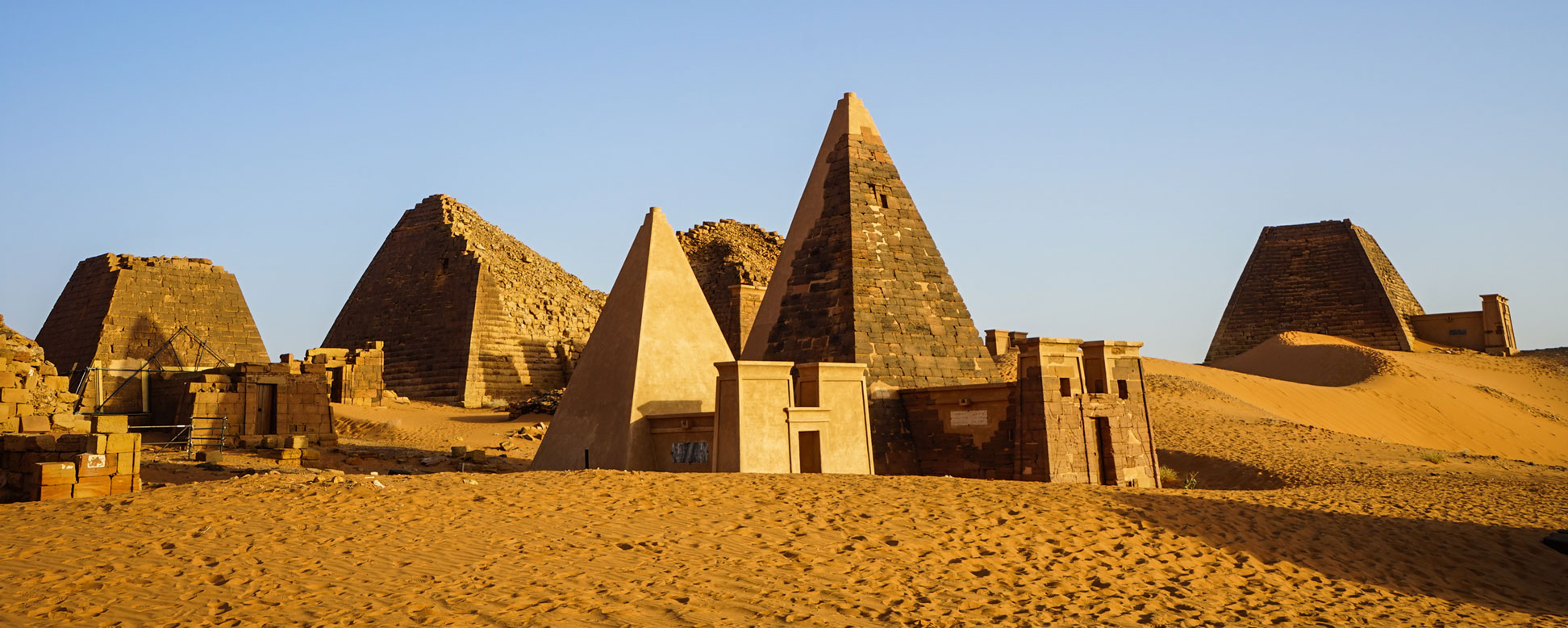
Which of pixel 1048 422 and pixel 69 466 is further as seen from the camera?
pixel 1048 422

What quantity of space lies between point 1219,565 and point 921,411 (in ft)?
19.3

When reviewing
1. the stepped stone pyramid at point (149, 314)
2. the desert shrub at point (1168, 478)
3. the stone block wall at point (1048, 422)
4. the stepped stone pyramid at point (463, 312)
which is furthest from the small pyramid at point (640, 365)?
the stepped stone pyramid at point (149, 314)

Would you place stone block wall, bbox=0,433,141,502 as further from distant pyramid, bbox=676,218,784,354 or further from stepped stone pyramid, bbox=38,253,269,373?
distant pyramid, bbox=676,218,784,354

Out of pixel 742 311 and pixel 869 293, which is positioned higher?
pixel 742 311

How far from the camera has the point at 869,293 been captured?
1458cm

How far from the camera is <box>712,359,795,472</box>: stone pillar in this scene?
11367 mm

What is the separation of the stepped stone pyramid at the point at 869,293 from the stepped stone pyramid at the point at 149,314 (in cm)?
1992

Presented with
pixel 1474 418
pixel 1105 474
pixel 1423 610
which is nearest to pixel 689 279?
pixel 1105 474

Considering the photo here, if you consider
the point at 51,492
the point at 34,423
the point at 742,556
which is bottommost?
the point at 742,556

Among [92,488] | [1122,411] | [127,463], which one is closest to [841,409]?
[1122,411]

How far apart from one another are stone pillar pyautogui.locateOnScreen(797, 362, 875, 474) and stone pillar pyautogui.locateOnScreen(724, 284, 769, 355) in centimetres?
963

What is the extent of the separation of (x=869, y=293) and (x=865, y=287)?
11 cm

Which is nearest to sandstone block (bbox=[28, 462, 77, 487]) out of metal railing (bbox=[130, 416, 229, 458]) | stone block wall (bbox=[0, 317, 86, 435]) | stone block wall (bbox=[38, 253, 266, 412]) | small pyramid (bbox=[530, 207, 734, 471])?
stone block wall (bbox=[0, 317, 86, 435])

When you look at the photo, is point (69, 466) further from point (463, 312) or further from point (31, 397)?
point (463, 312)
